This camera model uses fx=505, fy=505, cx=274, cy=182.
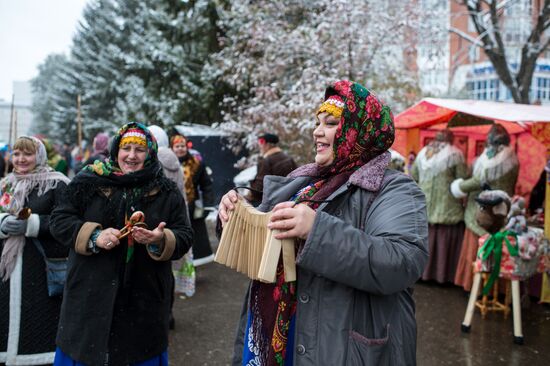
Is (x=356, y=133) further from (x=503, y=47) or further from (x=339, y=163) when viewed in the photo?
(x=503, y=47)

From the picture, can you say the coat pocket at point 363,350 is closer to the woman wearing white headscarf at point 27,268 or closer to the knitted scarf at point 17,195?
the woman wearing white headscarf at point 27,268

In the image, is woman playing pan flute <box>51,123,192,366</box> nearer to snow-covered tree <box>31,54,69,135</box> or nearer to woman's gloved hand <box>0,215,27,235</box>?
woman's gloved hand <box>0,215,27,235</box>

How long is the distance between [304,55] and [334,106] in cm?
1001

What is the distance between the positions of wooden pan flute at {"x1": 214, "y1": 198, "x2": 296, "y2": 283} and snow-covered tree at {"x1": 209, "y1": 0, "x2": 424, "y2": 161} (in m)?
8.15

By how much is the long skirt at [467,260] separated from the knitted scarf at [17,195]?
211 inches

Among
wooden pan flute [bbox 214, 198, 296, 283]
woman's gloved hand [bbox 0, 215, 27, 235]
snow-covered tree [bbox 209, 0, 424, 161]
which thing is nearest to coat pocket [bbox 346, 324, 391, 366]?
wooden pan flute [bbox 214, 198, 296, 283]

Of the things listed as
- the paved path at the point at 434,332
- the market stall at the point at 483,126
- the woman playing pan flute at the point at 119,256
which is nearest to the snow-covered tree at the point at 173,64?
the market stall at the point at 483,126

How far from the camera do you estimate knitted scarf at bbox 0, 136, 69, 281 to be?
12.4 feet

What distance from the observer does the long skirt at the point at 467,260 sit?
6848 mm

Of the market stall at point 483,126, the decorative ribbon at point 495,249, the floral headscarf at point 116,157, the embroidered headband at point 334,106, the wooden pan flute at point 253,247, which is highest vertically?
the market stall at point 483,126

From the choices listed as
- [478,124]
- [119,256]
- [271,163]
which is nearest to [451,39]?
[478,124]

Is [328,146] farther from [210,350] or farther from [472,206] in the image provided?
[472,206]

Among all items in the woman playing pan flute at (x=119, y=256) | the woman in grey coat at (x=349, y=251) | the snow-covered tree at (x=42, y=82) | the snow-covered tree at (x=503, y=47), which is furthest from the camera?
the snow-covered tree at (x=42, y=82)

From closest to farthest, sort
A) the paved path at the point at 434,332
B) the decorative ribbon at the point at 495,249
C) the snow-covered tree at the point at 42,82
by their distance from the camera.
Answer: the paved path at the point at 434,332
the decorative ribbon at the point at 495,249
the snow-covered tree at the point at 42,82
